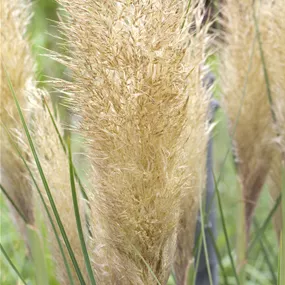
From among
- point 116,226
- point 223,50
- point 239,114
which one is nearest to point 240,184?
point 239,114

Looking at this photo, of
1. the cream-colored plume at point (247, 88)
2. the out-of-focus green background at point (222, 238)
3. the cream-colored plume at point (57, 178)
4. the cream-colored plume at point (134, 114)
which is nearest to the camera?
the cream-colored plume at point (134, 114)

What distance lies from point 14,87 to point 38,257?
37cm

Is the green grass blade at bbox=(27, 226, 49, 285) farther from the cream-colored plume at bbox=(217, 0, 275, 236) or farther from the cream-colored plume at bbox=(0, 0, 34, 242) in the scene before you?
the cream-colored plume at bbox=(217, 0, 275, 236)

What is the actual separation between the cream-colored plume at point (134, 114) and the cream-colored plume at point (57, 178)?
220mm

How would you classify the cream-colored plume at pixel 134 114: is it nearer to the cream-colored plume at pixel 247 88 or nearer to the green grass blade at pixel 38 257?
the green grass blade at pixel 38 257

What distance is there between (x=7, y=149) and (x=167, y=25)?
1.97ft

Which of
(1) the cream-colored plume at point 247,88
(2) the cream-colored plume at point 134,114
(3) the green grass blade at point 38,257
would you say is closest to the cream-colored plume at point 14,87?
(3) the green grass blade at point 38,257

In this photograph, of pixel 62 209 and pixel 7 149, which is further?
pixel 7 149

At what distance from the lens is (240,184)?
1.63 metres

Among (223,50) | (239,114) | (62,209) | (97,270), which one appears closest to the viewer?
(97,270)

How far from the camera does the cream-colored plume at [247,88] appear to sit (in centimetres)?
147

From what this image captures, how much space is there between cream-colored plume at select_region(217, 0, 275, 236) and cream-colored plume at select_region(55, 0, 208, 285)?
1.64ft

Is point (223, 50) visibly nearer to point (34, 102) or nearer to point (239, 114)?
point (239, 114)

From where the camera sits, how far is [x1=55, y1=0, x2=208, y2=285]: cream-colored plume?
2.93 ft
